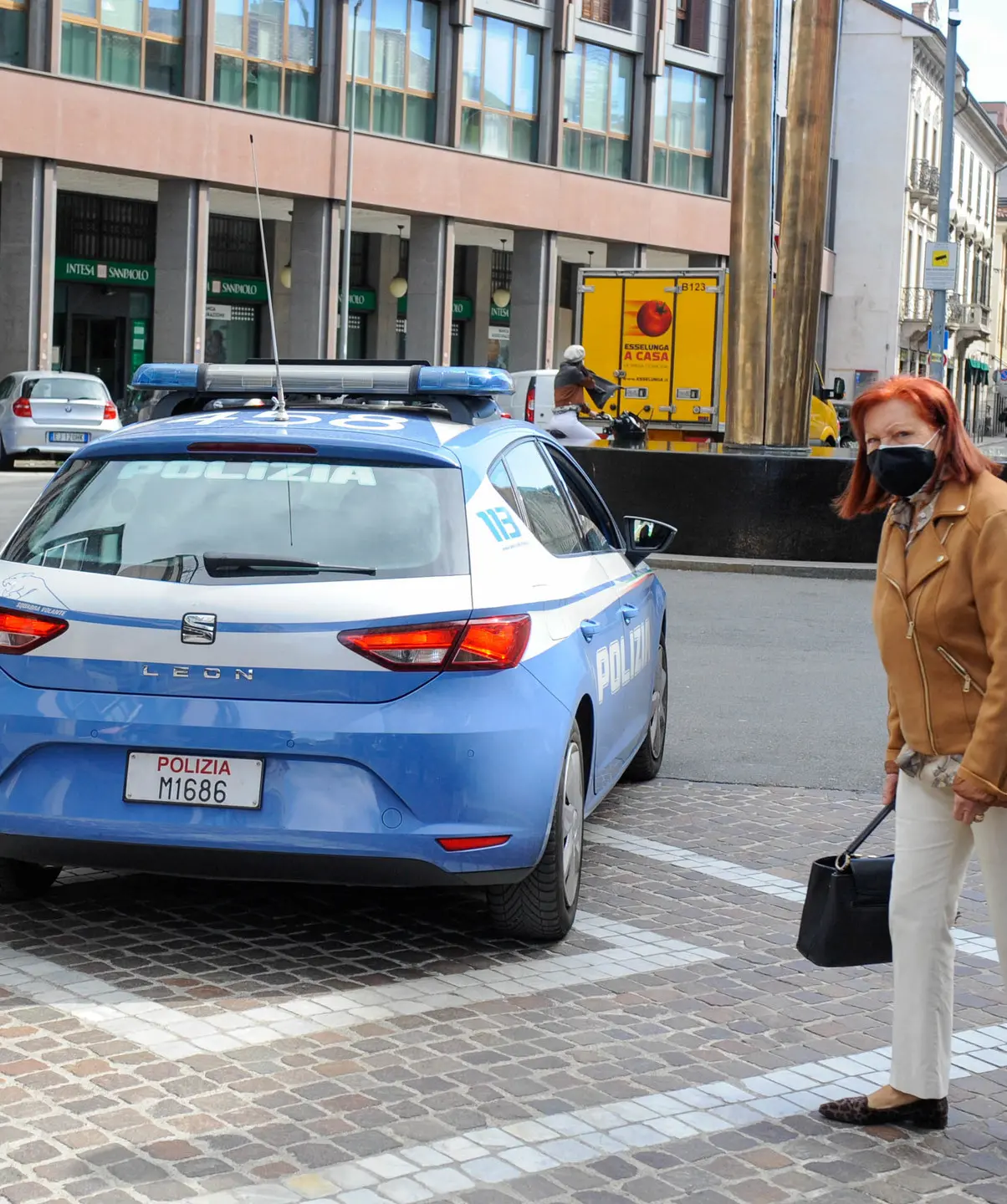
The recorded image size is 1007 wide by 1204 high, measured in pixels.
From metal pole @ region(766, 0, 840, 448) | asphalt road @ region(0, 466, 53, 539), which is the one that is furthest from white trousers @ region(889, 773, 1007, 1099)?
asphalt road @ region(0, 466, 53, 539)

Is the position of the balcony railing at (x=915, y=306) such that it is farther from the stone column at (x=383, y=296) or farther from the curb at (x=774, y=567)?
the curb at (x=774, y=567)

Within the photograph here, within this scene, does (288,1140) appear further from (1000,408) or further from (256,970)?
(1000,408)

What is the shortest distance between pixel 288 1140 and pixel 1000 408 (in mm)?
117051

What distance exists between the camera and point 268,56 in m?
42.1

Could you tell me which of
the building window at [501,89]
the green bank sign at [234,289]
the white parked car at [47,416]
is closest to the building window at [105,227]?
the green bank sign at [234,289]

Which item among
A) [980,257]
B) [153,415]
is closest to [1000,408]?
[980,257]

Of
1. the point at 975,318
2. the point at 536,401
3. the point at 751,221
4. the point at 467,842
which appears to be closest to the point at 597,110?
the point at 536,401

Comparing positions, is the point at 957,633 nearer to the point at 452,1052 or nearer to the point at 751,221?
the point at 452,1052

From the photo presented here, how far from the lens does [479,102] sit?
46844 millimetres

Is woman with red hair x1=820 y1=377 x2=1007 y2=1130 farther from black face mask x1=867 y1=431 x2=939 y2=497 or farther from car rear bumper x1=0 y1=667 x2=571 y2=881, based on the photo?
car rear bumper x1=0 y1=667 x2=571 y2=881

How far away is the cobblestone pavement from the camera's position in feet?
12.7

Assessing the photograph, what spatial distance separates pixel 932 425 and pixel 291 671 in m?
1.88

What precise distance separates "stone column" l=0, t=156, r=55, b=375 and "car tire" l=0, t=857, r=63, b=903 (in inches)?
1301

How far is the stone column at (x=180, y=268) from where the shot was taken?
40.5 m
